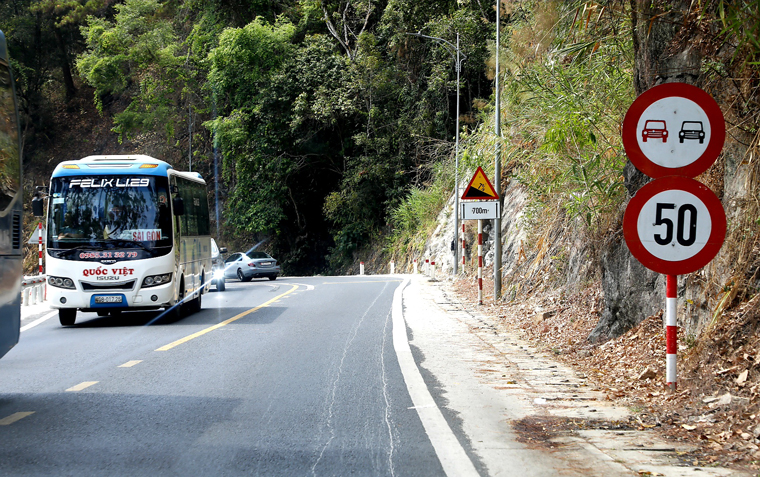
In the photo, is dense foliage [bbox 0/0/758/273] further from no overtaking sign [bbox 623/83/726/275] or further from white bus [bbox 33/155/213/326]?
no overtaking sign [bbox 623/83/726/275]

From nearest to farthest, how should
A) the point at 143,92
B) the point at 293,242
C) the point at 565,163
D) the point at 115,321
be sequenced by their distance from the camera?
the point at 565,163, the point at 115,321, the point at 143,92, the point at 293,242

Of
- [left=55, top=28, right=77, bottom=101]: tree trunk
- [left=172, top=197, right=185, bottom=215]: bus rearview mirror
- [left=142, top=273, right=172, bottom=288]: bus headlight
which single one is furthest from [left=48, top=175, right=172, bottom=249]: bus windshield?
[left=55, top=28, right=77, bottom=101]: tree trunk

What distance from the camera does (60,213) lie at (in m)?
13.6

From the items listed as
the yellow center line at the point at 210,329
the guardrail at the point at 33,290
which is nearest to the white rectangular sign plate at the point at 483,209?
the yellow center line at the point at 210,329

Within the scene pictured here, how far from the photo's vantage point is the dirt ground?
498cm

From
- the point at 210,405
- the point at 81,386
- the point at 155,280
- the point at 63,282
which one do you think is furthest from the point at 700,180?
the point at 63,282

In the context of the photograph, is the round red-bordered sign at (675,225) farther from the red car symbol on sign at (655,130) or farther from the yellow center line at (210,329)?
the yellow center line at (210,329)

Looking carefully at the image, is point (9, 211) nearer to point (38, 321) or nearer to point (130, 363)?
point (130, 363)

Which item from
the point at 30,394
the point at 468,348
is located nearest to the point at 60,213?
the point at 30,394

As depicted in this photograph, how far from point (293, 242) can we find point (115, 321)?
35.4 meters

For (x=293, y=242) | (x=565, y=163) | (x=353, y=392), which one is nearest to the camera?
(x=353, y=392)

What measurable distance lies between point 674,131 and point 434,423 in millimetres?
3142

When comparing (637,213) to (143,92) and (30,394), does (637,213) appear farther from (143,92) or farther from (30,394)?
(143,92)

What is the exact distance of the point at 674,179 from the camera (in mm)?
5801
